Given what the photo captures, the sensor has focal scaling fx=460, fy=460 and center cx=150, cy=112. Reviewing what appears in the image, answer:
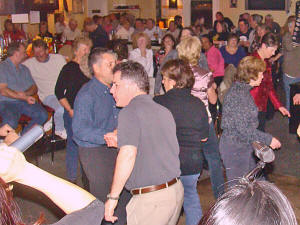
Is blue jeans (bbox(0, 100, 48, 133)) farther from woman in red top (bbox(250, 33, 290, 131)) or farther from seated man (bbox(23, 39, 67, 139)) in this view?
woman in red top (bbox(250, 33, 290, 131))

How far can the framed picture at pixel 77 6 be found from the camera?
659 inches

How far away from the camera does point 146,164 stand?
9.29 feet

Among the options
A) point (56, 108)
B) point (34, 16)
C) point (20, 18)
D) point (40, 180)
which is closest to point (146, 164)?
point (40, 180)

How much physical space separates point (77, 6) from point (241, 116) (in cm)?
1409

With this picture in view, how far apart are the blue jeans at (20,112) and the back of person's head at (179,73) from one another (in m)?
2.64

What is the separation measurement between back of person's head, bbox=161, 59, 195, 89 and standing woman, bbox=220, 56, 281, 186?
52cm

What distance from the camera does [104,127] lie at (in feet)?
12.0

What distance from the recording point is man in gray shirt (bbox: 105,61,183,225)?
9.14 feet

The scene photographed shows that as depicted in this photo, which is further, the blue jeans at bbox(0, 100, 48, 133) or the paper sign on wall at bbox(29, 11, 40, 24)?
the paper sign on wall at bbox(29, 11, 40, 24)

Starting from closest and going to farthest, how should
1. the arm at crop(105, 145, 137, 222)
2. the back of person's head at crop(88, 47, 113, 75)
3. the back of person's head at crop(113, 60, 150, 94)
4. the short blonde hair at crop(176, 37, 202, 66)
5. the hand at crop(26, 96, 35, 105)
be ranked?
1. the arm at crop(105, 145, 137, 222)
2. the back of person's head at crop(113, 60, 150, 94)
3. the back of person's head at crop(88, 47, 113, 75)
4. the short blonde hair at crop(176, 37, 202, 66)
5. the hand at crop(26, 96, 35, 105)

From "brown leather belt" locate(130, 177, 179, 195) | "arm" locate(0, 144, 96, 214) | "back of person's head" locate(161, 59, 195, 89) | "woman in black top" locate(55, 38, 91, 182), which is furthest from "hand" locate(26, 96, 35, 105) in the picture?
"arm" locate(0, 144, 96, 214)

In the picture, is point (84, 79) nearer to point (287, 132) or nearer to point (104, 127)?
point (104, 127)

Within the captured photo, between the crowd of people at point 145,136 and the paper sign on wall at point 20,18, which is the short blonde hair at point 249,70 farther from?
the paper sign on wall at point 20,18

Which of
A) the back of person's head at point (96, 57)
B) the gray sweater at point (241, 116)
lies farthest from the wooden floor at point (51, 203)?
the back of person's head at point (96, 57)
